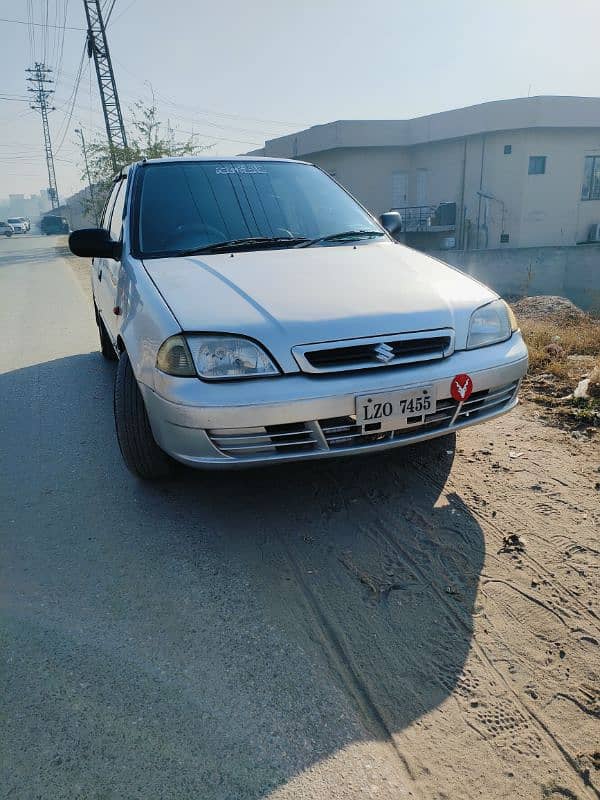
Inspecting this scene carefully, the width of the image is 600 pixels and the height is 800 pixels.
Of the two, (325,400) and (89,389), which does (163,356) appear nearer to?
(325,400)

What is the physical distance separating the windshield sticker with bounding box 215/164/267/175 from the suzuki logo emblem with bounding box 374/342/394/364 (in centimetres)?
205

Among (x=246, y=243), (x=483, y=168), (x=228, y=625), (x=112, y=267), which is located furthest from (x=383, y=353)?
(x=483, y=168)

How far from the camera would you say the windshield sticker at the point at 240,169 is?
3908mm

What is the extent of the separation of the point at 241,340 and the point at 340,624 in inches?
47.3

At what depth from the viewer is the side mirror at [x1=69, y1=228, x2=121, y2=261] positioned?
11.6ft

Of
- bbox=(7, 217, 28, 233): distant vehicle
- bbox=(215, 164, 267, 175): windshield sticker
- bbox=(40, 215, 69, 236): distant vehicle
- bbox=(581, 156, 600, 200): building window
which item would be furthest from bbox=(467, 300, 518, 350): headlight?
bbox=(7, 217, 28, 233): distant vehicle

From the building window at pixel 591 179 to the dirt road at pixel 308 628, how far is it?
26441 mm

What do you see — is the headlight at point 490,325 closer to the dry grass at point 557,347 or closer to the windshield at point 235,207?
the windshield at point 235,207

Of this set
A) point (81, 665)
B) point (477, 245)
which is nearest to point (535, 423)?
point (81, 665)

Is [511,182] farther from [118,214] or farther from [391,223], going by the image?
[118,214]

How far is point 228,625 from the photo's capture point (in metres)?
2.17

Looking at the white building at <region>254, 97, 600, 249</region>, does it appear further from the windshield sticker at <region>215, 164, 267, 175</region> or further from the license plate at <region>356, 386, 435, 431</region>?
the license plate at <region>356, 386, 435, 431</region>

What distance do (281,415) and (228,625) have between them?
0.83 metres

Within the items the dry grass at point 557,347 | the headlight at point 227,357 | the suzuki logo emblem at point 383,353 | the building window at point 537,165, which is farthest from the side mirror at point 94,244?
the building window at point 537,165
